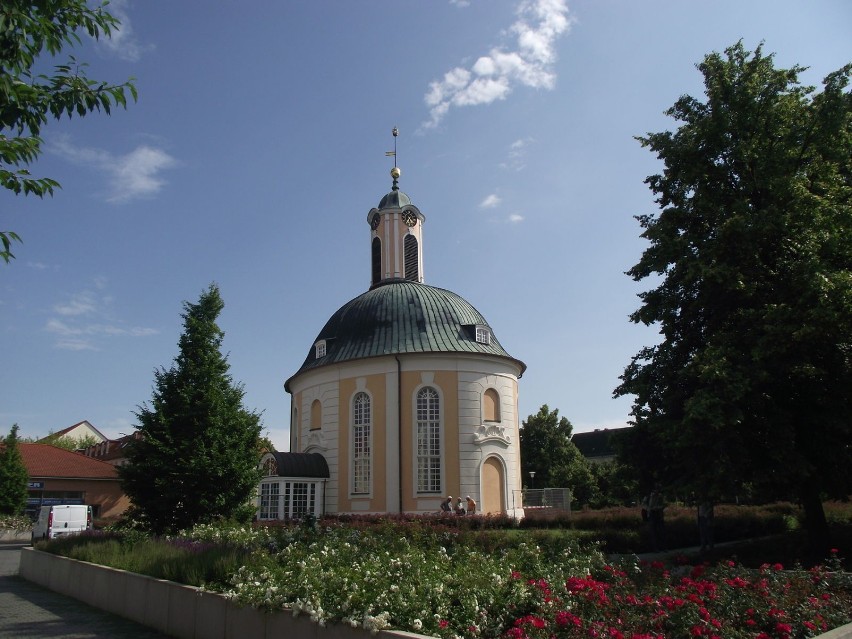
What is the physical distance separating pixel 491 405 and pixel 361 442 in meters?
6.54

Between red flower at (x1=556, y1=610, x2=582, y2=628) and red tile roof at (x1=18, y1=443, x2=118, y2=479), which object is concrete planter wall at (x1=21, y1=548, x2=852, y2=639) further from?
red tile roof at (x1=18, y1=443, x2=118, y2=479)

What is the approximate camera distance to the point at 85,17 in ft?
23.2

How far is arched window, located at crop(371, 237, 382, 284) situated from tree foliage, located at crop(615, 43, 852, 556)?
931 inches

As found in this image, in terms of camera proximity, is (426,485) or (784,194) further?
(426,485)

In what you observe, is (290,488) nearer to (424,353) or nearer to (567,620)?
(424,353)

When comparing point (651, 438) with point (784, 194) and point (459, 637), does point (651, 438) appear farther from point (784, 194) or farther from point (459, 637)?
point (459, 637)

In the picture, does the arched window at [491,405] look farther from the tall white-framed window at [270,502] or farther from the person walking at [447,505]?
the tall white-framed window at [270,502]

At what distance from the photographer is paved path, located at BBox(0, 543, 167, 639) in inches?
394

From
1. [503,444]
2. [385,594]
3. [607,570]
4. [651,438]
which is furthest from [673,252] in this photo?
[503,444]

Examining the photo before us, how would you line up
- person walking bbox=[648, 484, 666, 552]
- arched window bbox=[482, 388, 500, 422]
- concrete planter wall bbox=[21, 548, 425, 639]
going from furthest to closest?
arched window bbox=[482, 388, 500, 422]
person walking bbox=[648, 484, 666, 552]
concrete planter wall bbox=[21, 548, 425, 639]

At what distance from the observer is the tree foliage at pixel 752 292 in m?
14.7

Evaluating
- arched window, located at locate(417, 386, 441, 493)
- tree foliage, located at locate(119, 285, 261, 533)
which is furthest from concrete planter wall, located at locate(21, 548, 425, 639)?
arched window, located at locate(417, 386, 441, 493)

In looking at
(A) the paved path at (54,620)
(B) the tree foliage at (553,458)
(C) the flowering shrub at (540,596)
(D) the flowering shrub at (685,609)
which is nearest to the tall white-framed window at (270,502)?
(A) the paved path at (54,620)

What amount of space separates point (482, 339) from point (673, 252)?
1748 centimetres
